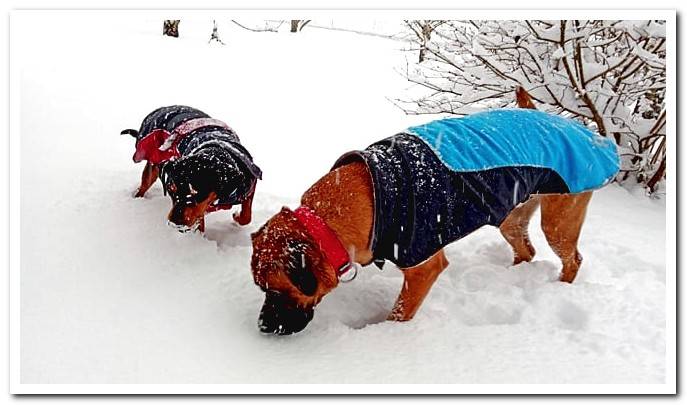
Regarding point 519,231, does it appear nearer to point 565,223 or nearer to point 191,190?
point 565,223

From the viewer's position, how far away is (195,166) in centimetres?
349

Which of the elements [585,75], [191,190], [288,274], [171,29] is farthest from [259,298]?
[171,29]

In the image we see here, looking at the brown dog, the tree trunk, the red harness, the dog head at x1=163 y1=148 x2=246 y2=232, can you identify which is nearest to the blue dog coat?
the brown dog

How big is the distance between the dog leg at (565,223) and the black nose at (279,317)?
1563 mm

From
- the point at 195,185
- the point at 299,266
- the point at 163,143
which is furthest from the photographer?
the point at 163,143

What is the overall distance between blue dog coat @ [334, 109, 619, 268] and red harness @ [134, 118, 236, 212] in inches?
61.6

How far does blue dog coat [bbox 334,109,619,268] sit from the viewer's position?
9.09ft

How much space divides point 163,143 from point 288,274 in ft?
6.55

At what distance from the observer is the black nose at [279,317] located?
8.89 ft

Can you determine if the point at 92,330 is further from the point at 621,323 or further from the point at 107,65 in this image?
the point at 107,65

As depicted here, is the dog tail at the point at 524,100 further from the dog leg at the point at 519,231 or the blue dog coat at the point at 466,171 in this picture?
the dog leg at the point at 519,231

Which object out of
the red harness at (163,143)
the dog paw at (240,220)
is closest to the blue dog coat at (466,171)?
the dog paw at (240,220)

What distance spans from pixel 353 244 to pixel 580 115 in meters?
3.23

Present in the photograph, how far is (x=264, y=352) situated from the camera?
272 cm
